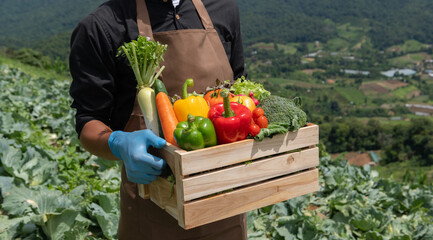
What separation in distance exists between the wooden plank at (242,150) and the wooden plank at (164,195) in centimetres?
21

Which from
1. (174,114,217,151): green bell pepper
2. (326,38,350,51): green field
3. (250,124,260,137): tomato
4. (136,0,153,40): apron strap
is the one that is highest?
(136,0,153,40): apron strap

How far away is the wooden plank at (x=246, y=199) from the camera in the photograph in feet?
5.65

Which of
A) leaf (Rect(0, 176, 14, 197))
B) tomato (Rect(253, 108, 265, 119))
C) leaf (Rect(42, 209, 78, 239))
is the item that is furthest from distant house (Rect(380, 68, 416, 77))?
tomato (Rect(253, 108, 265, 119))

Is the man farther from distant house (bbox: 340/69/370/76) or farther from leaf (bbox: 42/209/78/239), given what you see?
distant house (bbox: 340/69/370/76)

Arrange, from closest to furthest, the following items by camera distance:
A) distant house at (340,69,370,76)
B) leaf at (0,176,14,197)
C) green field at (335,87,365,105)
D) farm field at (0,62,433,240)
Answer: farm field at (0,62,433,240), leaf at (0,176,14,197), green field at (335,87,365,105), distant house at (340,69,370,76)

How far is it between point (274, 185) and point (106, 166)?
4.01 m

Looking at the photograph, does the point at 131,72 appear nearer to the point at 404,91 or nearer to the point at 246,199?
the point at 246,199

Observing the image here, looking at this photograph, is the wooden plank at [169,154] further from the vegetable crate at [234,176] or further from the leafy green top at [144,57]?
the leafy green top at [144,57]

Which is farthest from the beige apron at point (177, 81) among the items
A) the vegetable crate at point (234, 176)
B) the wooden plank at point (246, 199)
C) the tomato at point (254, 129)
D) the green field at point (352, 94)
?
the green field at point (352, 94)

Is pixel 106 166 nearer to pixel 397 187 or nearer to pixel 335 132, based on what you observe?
pixel 397 187

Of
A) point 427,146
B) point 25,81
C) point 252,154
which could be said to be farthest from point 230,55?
point 427,146

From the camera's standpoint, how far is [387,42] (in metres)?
135

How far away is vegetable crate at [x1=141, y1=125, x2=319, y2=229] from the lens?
1.69 metres

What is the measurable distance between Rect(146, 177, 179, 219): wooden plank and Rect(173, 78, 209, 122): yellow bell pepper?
314 millimetres
